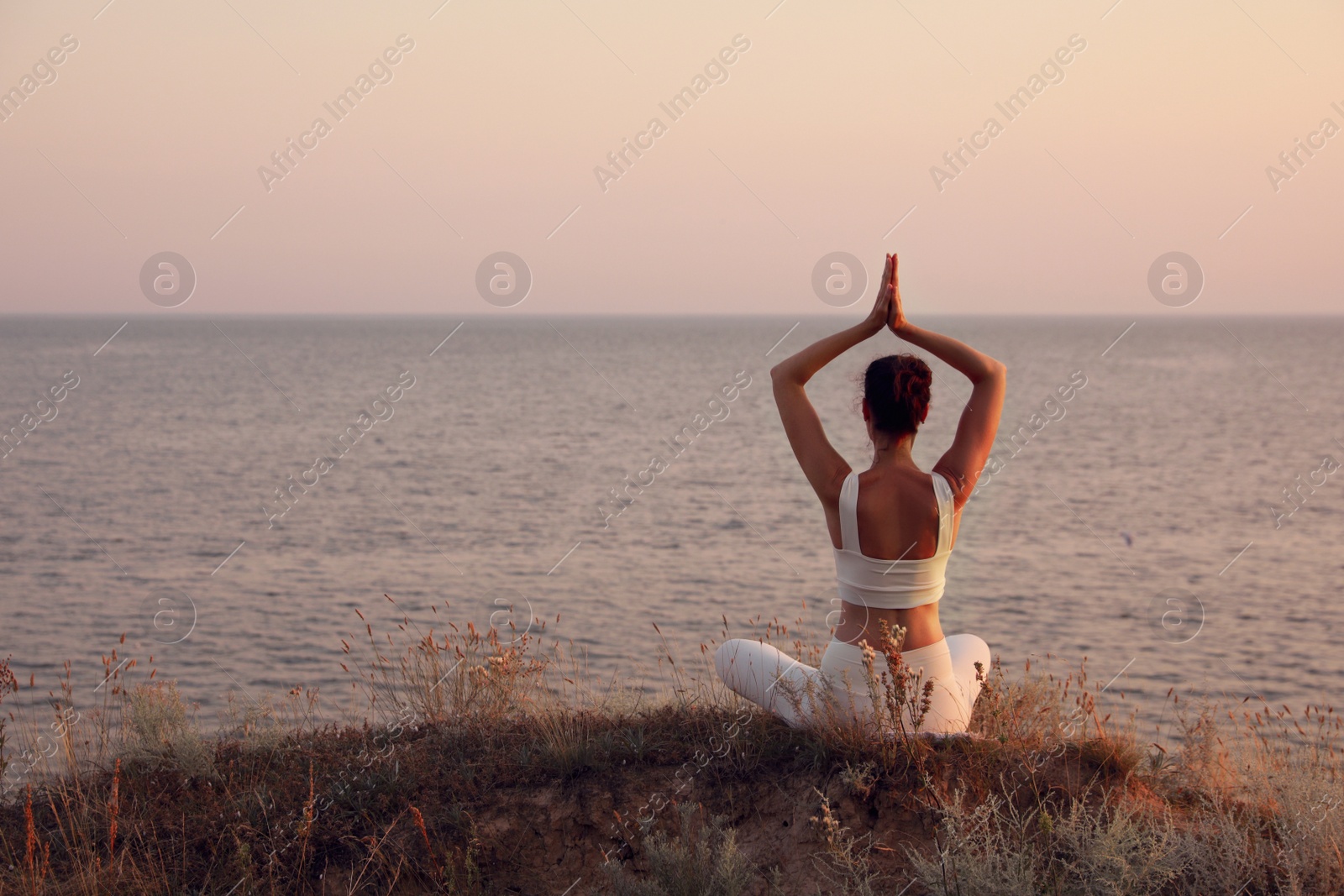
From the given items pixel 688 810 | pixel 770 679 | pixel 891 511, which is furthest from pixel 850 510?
pixel 688 810

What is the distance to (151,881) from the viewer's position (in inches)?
181

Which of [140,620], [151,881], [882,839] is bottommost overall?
[140,620]

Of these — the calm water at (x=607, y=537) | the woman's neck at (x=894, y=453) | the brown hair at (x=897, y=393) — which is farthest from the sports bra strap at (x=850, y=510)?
the calm water at (x=607, y=537)

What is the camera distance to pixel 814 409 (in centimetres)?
473

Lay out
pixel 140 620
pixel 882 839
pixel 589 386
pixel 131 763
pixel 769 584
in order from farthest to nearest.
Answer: pixel 589 386
pixel 769 584
pixel 140 620
pixel 131 763
pixel 882 839

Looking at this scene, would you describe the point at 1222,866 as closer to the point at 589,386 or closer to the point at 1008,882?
the point at 1008,882

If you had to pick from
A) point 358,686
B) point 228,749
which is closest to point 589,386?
point 358,686

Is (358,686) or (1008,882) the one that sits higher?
(1008,882)

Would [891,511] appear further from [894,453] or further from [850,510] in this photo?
[894,453]

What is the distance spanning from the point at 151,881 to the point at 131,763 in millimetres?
1195

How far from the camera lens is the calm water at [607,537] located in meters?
14.7

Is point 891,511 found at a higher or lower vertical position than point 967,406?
lower

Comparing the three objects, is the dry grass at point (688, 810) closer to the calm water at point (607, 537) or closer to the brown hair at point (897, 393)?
the brown hair at point (897, 393)

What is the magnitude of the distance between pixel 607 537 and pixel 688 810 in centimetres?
1705
